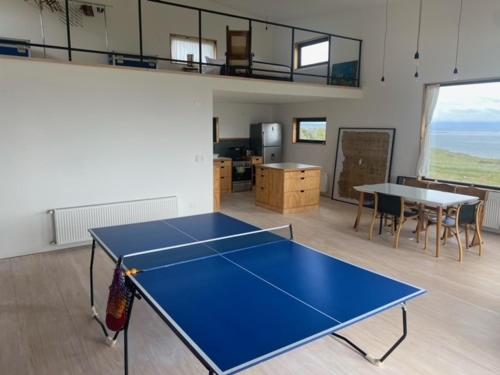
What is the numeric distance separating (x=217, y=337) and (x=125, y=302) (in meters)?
0.81

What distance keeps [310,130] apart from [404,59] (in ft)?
8.94

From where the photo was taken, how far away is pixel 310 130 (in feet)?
28.6

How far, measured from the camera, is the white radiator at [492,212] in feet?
17.7

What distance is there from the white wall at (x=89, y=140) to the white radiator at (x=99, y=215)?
120mm

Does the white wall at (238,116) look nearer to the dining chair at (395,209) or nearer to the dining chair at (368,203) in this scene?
the dining chair at (368,203)

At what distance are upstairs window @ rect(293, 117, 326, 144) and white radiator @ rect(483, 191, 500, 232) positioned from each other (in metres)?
3.62

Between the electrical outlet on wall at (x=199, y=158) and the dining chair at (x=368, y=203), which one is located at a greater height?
the electrical outlet on wall at (x=199, y=158)

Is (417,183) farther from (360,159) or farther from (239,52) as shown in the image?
(239,52)

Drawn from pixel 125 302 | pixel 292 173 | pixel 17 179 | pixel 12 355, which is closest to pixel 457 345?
pixel 125 302

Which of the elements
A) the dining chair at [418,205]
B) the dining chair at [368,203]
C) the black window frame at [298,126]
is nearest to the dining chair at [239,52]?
the black window frame at [298,126]

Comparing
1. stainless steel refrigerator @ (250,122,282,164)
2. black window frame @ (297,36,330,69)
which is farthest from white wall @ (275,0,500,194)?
stainless steel refrigerator @ (250,122,282,164)

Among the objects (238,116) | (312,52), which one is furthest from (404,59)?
(238,116)

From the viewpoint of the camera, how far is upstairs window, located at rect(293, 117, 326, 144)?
838cm

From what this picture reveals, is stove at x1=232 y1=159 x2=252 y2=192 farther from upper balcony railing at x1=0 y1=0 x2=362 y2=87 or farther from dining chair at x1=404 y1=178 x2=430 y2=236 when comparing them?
dining chair at x1=404 y1=178 x2=430 y2=236
